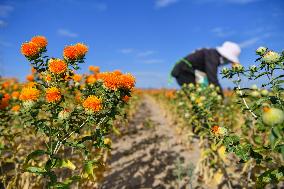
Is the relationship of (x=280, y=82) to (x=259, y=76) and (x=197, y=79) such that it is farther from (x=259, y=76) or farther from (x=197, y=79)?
(x=197, y=79)

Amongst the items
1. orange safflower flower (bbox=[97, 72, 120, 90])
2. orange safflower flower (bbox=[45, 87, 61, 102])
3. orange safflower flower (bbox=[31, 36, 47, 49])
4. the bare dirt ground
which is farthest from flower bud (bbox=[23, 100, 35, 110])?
the bare dirt ground

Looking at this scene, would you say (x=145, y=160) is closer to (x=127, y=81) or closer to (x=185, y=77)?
(x=185, y=77)

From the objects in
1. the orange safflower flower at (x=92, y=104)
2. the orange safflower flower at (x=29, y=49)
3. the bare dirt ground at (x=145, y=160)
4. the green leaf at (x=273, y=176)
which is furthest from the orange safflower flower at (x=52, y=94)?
the bare dirt ground at (x=145, y=160)

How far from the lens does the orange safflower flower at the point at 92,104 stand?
2.55 metres

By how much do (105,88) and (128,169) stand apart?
3.47 meters

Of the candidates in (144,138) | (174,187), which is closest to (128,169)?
(174,187)

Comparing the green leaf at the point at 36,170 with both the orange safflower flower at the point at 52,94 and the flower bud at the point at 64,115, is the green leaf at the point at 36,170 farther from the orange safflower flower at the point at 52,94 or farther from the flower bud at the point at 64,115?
the orange safflower flower at the point at 52,94

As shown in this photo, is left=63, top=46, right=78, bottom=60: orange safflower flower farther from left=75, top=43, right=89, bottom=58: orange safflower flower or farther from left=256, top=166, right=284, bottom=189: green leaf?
left=256, top=166, right=284, bottom=189: green leaf

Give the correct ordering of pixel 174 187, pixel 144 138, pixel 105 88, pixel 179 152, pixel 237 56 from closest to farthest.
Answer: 1. pixel 105 88
2. pixel 174 187
3. pixel 179 152
4. pixel 237 56
5. pixel 144 138

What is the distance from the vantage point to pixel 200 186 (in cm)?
520

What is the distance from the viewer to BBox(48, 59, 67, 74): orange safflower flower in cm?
268

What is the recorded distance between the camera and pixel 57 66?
8.82 feet

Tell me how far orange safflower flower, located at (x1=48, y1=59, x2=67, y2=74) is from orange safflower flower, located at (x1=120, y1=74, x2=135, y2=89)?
1.50 feet

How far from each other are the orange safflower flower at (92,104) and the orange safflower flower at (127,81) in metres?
0.24
